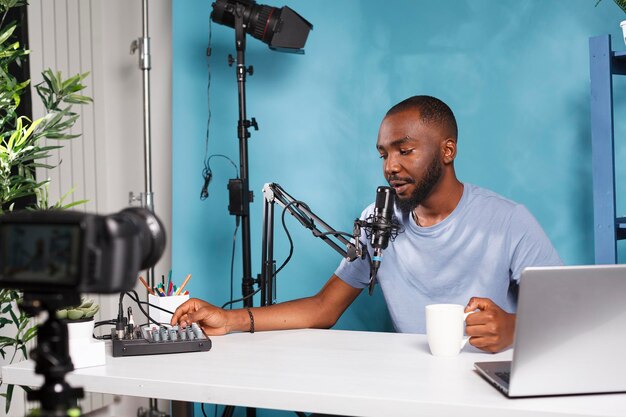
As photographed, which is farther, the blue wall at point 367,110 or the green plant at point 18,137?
the blue wall at point 367,110

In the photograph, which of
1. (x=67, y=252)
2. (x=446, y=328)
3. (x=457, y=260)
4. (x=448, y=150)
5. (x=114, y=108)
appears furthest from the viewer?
(x=114, y=108)

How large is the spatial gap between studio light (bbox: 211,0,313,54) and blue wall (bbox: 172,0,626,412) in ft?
0.70

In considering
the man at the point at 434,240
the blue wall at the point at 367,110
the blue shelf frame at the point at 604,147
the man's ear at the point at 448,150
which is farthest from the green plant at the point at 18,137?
the blue shelf frame at the point at 604,147

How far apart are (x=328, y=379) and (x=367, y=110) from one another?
68.2 inches

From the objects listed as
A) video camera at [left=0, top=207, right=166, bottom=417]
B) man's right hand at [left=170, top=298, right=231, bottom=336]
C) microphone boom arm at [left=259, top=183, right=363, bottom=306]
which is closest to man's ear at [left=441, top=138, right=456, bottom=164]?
microphone boom arm at [left=259, top=183, right=363, bottom=306]

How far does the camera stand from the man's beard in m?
2.30

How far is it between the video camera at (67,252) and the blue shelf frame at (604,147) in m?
2.02

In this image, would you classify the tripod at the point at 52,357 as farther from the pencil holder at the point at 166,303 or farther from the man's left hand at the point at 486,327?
the pencil holder at the point at 166,303

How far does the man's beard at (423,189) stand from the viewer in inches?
90.7

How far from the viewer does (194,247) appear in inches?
129

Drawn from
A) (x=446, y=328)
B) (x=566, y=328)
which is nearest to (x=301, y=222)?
(x=446, y=328)

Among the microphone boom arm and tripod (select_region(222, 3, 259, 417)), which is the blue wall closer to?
tripod (select_region(222, 3, 259, 417))

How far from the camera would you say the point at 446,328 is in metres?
1.66

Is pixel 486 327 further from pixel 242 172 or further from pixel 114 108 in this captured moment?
pixel 114 108
